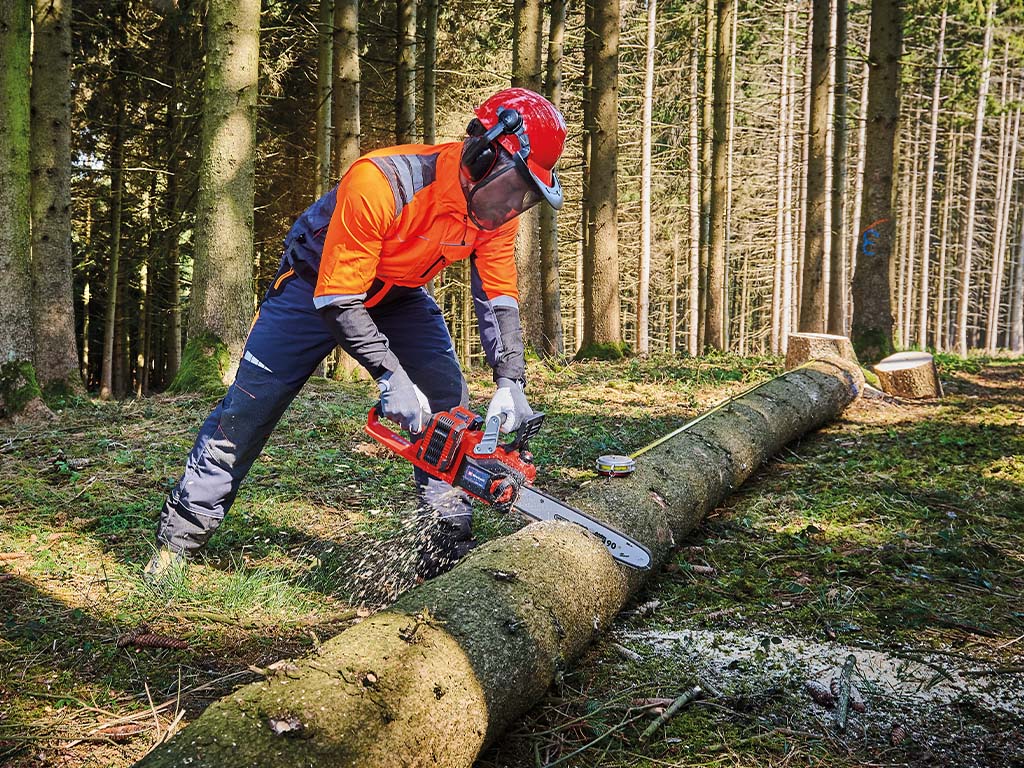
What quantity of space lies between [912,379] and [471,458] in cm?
656

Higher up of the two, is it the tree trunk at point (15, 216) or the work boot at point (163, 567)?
the tree trunk at point (15, 216)

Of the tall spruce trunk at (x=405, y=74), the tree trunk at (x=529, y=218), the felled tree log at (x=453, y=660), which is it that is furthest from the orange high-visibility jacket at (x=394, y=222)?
the tall spruce trunk at (x=405, y=74)

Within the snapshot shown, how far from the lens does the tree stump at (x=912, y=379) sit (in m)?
7.90

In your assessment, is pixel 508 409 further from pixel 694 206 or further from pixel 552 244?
pixel 694 206

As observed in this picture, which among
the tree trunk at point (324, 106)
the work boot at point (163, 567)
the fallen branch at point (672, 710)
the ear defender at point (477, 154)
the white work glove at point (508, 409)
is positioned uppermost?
the tree trunk at point (324, 106)

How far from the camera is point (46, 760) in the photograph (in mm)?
2051

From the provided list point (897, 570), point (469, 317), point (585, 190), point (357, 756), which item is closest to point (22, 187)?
point (357, 756)

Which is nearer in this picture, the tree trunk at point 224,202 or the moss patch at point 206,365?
the tree trunk at point 224,202

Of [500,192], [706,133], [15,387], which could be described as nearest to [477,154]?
[500,192]

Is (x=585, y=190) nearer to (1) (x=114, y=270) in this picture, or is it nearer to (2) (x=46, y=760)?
(1) (x=114, y=270)

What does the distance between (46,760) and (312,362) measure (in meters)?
1.84

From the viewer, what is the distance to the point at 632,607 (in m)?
3.38

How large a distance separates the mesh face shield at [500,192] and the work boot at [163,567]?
2020mm

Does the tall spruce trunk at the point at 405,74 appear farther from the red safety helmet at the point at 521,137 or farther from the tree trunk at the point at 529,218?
the red safety helmet at the point at 521,137
